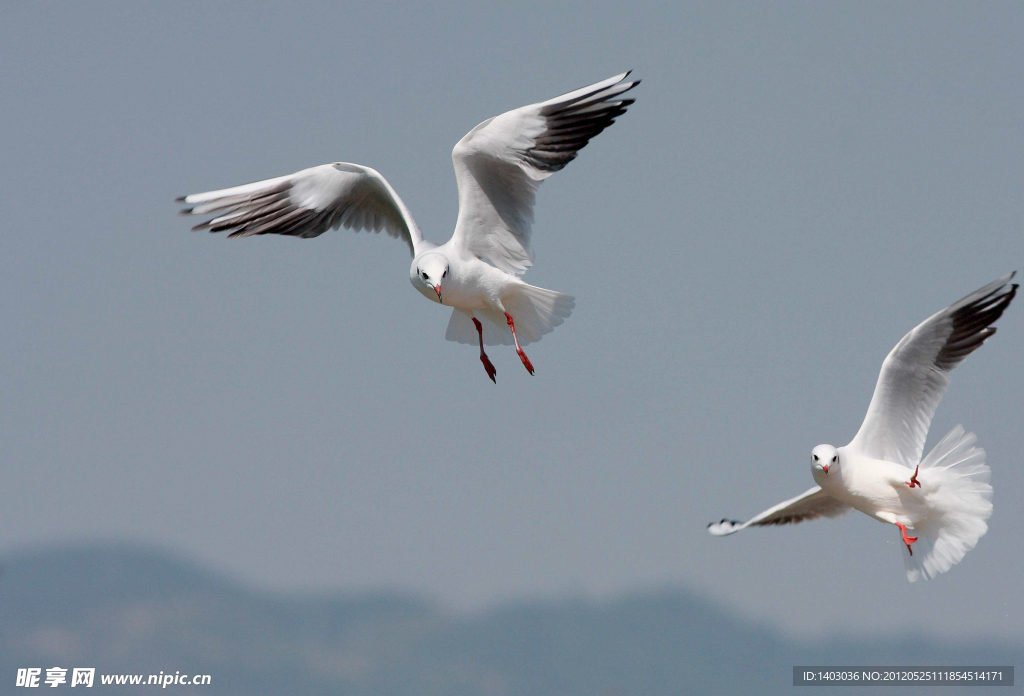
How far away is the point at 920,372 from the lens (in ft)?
26.4

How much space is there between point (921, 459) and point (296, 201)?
462cm

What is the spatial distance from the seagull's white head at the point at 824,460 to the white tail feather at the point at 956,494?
0.60m

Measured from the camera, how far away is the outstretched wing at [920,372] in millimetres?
7820

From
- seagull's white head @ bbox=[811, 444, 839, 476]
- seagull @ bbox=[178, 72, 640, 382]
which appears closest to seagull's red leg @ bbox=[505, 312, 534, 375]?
seagull @ bbox=[178, 72, 640, 382]

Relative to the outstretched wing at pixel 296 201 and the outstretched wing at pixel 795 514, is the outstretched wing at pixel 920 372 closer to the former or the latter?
the outstretched wing at pixel 795 514

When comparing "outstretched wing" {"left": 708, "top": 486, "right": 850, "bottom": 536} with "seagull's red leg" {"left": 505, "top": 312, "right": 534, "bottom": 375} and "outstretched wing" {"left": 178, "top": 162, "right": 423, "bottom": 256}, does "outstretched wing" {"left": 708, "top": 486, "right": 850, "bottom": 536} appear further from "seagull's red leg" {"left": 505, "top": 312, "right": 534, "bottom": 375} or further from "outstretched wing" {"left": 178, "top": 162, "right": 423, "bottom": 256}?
"outstretched wing" {"left": 178, "top": 162, "right": 423, "bottom": 256}

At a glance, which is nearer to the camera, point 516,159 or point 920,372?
point 516,159

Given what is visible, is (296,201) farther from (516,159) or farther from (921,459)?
(921,459)

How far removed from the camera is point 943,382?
8.12 metres

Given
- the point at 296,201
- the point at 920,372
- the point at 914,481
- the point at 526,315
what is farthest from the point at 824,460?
the point at 296,201

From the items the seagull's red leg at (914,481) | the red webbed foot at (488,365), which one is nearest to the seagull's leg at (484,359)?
the red webbed foot at (488,365)

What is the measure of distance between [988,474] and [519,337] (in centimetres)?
319

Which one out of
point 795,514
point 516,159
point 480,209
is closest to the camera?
point 516,159

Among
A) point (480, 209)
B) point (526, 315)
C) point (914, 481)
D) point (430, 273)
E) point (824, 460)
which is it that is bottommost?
point (914, 481)
